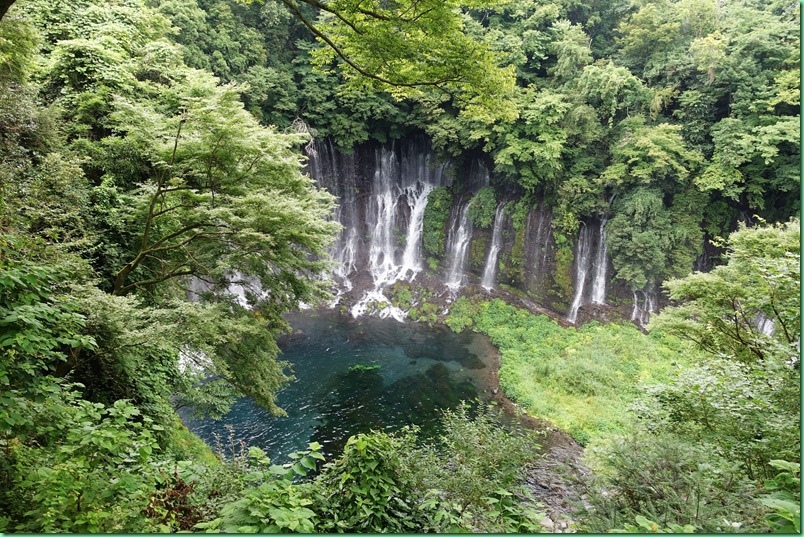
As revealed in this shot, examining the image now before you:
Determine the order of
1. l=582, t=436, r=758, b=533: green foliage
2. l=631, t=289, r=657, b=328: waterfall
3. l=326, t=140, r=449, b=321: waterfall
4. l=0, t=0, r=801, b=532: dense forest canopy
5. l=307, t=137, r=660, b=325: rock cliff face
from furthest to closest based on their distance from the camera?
l=326, t=140, r=449, b=321: waterfall
l=307, t=137, r=660, b=325: rock cliff face
l=631, t=289, r=657, b=328: waterfall
l=0, t=0, r=801, b=532: dense forest canopy
l=582, t=436, r=758, b=533: green foliage

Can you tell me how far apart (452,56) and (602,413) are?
13.7 m

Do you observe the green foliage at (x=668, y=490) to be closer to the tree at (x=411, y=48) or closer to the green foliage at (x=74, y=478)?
the green foliage at (x=74, y=478)

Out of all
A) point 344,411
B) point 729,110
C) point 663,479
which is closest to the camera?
point 663,479

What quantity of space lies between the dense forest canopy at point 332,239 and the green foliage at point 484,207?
6.27ft

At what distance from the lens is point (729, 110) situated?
1762cm

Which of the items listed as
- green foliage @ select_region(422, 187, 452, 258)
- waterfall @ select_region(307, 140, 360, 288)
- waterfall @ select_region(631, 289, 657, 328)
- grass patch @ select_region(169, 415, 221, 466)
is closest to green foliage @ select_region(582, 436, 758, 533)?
grass patch @ select_region(169, 415, 221, 466)

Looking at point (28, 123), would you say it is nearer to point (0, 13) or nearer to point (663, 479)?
point (0, 13)

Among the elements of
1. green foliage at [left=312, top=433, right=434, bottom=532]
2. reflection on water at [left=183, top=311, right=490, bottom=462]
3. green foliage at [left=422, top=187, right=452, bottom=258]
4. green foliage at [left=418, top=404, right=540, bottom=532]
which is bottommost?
reflection on water at [left=183, top=311, right=490, bottom=462]

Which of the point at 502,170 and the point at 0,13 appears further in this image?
the point at 502,170

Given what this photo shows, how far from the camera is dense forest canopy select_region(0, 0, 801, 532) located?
12.0 feet

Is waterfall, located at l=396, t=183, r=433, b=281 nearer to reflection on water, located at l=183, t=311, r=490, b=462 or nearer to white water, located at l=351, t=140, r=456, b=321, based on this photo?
white water, located at l=351, t=140, r=456, b=321

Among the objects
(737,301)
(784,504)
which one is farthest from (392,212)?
(784,504)

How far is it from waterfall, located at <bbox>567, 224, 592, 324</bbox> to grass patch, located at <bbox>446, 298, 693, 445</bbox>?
145 centimetres

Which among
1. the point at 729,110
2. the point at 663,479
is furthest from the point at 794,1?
the point at 663,479
